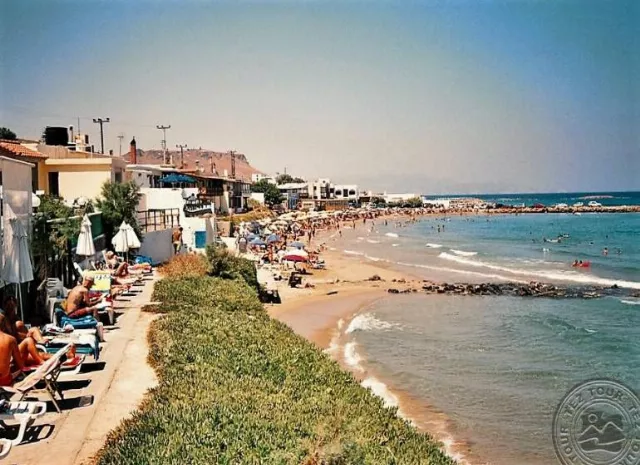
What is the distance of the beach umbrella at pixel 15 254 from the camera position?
29.4ft

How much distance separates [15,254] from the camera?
902 centimetres

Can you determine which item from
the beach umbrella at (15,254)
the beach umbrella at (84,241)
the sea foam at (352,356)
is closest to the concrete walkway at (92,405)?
the beach umbrella at (15,254)

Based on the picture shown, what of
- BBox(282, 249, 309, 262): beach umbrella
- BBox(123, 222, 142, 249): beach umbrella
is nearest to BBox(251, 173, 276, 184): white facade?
BBox(282, 249, 309, 262): beach umbrella

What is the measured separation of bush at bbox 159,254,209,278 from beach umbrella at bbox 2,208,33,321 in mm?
9634

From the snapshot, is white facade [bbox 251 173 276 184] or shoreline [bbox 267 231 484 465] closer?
shoreline [bbox 267 231 484 465]

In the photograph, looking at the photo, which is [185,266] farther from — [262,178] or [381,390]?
[262,178]

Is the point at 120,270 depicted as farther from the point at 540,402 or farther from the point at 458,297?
the point at 458,297

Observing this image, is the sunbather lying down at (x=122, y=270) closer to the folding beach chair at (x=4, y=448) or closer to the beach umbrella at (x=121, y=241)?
the beach umbrella at (x=121, y=241)

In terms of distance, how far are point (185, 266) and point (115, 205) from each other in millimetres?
3124

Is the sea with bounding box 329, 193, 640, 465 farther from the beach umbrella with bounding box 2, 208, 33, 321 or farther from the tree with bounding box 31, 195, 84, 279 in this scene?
the tree with bounding box 31, 195, 84, 279

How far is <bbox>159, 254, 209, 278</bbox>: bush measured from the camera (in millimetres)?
20045

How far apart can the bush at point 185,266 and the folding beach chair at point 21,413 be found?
1260 centimetres

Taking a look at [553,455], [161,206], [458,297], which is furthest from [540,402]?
[161,206]

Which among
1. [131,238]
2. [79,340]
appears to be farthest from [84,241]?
[79,340]
